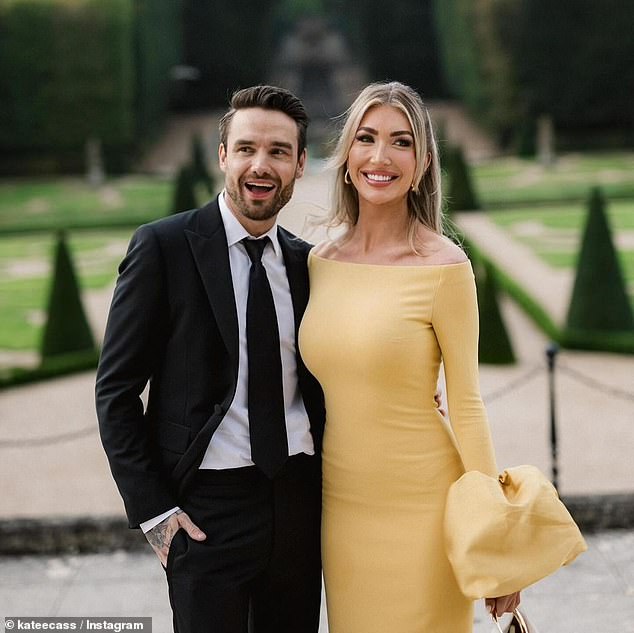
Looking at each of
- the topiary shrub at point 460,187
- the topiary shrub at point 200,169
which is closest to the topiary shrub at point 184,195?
the topiary shrub at point 460,187

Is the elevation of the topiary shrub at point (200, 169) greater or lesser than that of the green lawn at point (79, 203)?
greater

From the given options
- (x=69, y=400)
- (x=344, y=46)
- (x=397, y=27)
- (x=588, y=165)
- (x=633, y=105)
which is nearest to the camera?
(x=69, y=400)

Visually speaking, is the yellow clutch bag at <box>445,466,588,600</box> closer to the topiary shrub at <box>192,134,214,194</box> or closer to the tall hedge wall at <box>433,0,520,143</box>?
the topiary shrub at <box>192,134,214,194</box>

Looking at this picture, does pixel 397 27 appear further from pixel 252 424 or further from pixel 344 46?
pixel 252 424

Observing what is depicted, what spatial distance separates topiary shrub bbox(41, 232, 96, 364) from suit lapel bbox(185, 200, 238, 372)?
6721mm

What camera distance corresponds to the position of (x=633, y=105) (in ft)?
75.4

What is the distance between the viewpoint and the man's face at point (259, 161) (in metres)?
2.43

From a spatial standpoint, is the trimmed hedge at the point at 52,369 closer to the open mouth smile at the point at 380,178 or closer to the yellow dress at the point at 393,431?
the yellow dress at the point at 393,431

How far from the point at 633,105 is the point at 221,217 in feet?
73.1

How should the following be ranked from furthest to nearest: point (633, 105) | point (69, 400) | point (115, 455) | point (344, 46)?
point (344, 46), point (633, 105), point (69, 400), point (115, 455)

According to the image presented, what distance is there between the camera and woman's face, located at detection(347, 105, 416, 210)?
252 cm

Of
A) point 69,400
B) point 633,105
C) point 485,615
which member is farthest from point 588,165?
point 485,615

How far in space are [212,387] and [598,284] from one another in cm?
724

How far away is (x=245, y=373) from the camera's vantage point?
96.6 inches
